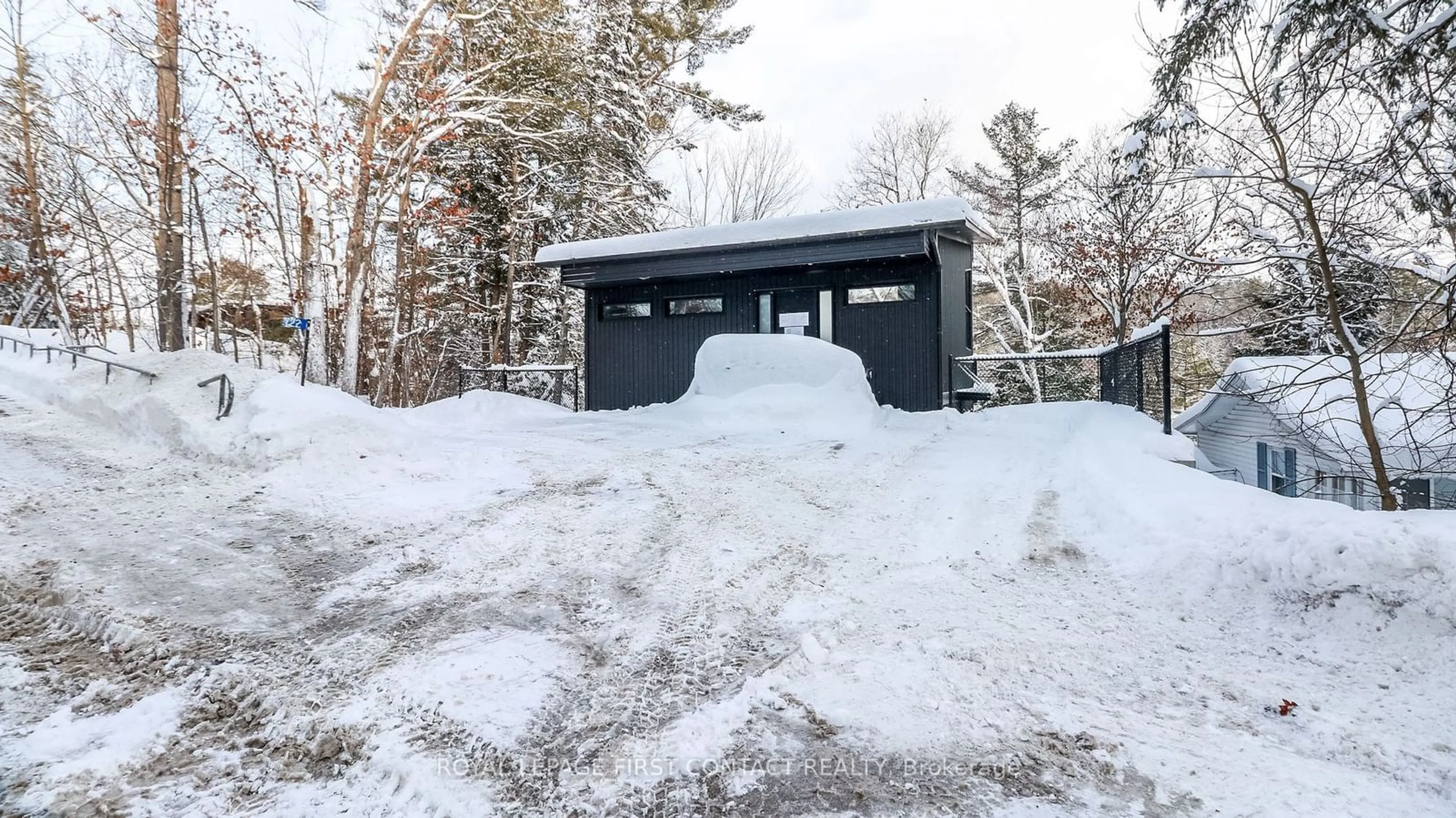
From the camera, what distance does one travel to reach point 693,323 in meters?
11.7

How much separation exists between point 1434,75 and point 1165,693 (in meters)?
4.71

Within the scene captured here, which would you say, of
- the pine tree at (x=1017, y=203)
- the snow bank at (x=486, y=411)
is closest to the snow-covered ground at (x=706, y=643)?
the snow bank at (x=486, y=411)

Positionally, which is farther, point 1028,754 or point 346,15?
point 346,15

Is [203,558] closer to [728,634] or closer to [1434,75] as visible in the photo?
[728,634]

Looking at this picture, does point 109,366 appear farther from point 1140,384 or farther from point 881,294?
point 1140,384

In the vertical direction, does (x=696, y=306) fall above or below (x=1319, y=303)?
above

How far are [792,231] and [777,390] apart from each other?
3.07 metres

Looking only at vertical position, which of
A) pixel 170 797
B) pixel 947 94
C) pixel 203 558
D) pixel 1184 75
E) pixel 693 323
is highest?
pixel 947 94

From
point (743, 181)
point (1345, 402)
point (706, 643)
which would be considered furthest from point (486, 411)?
point (743, 181)

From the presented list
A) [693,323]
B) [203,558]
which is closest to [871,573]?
[203,558]

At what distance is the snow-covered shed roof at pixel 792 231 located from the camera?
938 cm

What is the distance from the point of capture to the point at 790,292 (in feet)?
36.9

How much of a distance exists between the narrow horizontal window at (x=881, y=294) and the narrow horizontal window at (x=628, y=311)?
12.6ft

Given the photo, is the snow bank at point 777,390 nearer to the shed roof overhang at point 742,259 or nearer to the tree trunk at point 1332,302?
the shed roof overhang at point 742,259
